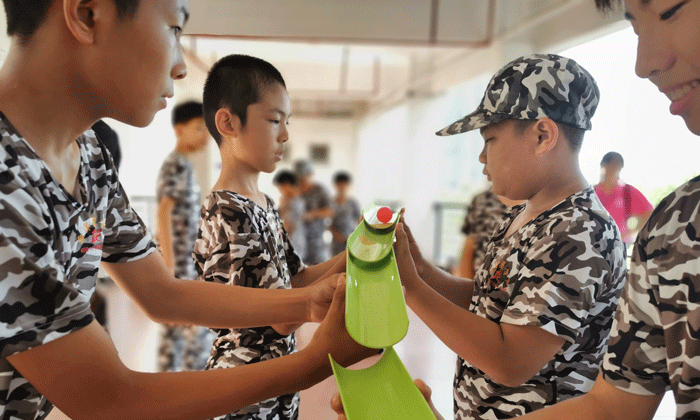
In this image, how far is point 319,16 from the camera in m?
0.69

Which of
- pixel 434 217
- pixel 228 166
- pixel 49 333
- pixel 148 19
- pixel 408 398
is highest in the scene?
pixel 148 19

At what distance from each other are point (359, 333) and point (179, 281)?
33 cm

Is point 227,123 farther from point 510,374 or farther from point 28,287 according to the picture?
point 510,374

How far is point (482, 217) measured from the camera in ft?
5.52

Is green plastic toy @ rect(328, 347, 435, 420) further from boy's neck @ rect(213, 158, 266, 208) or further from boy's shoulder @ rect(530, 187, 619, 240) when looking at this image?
boy's neck @ rect(213, 158, 266, 208)

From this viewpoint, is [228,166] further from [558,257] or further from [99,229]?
[558,257]

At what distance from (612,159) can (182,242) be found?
121cm

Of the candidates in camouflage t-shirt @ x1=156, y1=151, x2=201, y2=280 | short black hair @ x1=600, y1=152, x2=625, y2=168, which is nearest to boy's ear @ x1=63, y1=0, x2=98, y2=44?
short black hair @ x1=600, y1=152, x2=625, y2=168

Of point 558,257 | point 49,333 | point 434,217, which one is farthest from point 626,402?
point 434,217

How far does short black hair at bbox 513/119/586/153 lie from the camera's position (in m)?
0.65

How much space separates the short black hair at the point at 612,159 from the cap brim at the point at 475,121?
0.16 meters

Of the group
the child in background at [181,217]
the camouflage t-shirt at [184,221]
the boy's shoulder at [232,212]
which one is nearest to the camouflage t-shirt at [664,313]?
the boy's shoulder at [232,212]

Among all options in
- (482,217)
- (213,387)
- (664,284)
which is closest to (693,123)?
(664,284)

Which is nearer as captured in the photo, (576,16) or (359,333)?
(359,333)
